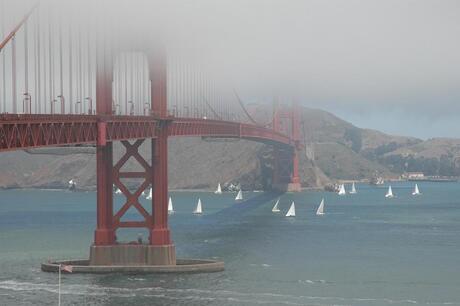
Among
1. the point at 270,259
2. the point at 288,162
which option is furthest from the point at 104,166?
the point at 288,162

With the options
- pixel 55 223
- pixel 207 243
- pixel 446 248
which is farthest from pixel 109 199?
pixel 55 223

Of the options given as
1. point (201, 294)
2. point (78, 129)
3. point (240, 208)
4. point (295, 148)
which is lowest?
point (201, 294)

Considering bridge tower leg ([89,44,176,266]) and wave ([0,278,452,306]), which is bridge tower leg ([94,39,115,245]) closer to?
bridge tower leg ([89,44,176,266])

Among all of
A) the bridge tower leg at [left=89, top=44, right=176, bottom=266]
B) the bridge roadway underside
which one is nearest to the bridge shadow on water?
the bridge roadway underside

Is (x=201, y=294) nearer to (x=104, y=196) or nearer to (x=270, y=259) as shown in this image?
(x=104, y=196)

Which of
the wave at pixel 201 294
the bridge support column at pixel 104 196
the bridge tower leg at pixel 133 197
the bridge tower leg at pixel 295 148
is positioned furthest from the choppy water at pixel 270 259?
the bridge tower leg at pixel 295 148

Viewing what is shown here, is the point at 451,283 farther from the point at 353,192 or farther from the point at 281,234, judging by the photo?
the point at 353,192
